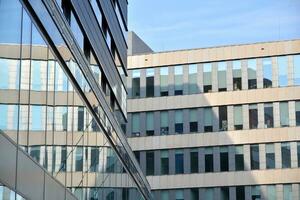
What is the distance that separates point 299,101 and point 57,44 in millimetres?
52818

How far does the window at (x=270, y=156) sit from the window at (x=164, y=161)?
31.9 ft

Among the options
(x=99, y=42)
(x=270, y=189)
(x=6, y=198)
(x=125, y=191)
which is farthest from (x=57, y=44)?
(x=270, y=189)

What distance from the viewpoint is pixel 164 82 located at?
7694 cm

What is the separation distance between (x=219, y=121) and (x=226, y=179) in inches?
225

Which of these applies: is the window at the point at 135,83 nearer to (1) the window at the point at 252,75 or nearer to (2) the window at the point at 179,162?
(2) the window at the point at 179,162

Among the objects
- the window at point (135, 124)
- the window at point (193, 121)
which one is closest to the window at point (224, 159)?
the window at point (193, 121)

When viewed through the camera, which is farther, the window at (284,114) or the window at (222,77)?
the window at (222,77)

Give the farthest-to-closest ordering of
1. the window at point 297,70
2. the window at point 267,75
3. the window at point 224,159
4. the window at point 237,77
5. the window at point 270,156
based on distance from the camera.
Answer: the window at point 237,77 < the window at point 267,75 < the window at point 297,70 < the window at point 224,159 < the window at point 270,156

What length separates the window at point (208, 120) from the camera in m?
74.8

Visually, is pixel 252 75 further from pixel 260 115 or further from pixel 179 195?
pixel 179 195

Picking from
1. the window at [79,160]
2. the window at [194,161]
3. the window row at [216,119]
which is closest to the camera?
the window at [79,160]

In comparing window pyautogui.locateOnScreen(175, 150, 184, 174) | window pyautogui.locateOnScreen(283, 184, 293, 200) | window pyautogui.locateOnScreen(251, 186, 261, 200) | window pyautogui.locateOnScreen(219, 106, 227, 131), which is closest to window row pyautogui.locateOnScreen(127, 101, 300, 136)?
window pyautogui.locateOnScreen(219, 106, 227, 131)

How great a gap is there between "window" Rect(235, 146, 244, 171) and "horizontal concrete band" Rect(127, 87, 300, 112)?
4.47 metres

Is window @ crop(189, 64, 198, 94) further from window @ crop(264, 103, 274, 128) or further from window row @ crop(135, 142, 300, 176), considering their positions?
window @ crop(264, 103, 274, 128)
